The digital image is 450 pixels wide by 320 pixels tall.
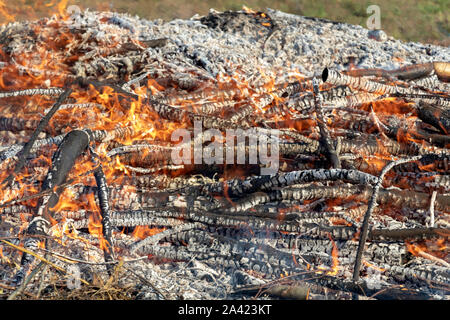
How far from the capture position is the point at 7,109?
4766 millimetres

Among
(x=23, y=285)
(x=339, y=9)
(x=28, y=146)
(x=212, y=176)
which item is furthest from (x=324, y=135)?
(x=339, y=9)

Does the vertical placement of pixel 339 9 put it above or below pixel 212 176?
above

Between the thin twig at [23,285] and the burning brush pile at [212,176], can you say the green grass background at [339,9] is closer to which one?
the burning brush pile at [212,176]

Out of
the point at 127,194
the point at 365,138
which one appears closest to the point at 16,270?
the point at 127,194

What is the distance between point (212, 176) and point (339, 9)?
9.07 meters

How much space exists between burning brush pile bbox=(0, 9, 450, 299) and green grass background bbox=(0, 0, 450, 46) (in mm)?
4538

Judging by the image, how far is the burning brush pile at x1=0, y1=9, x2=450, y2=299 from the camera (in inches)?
116

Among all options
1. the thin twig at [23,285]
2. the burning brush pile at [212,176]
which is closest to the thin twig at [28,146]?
the burning brush pile at [212,176]

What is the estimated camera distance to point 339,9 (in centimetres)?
1161

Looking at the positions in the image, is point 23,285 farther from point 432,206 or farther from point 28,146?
point 432,206
